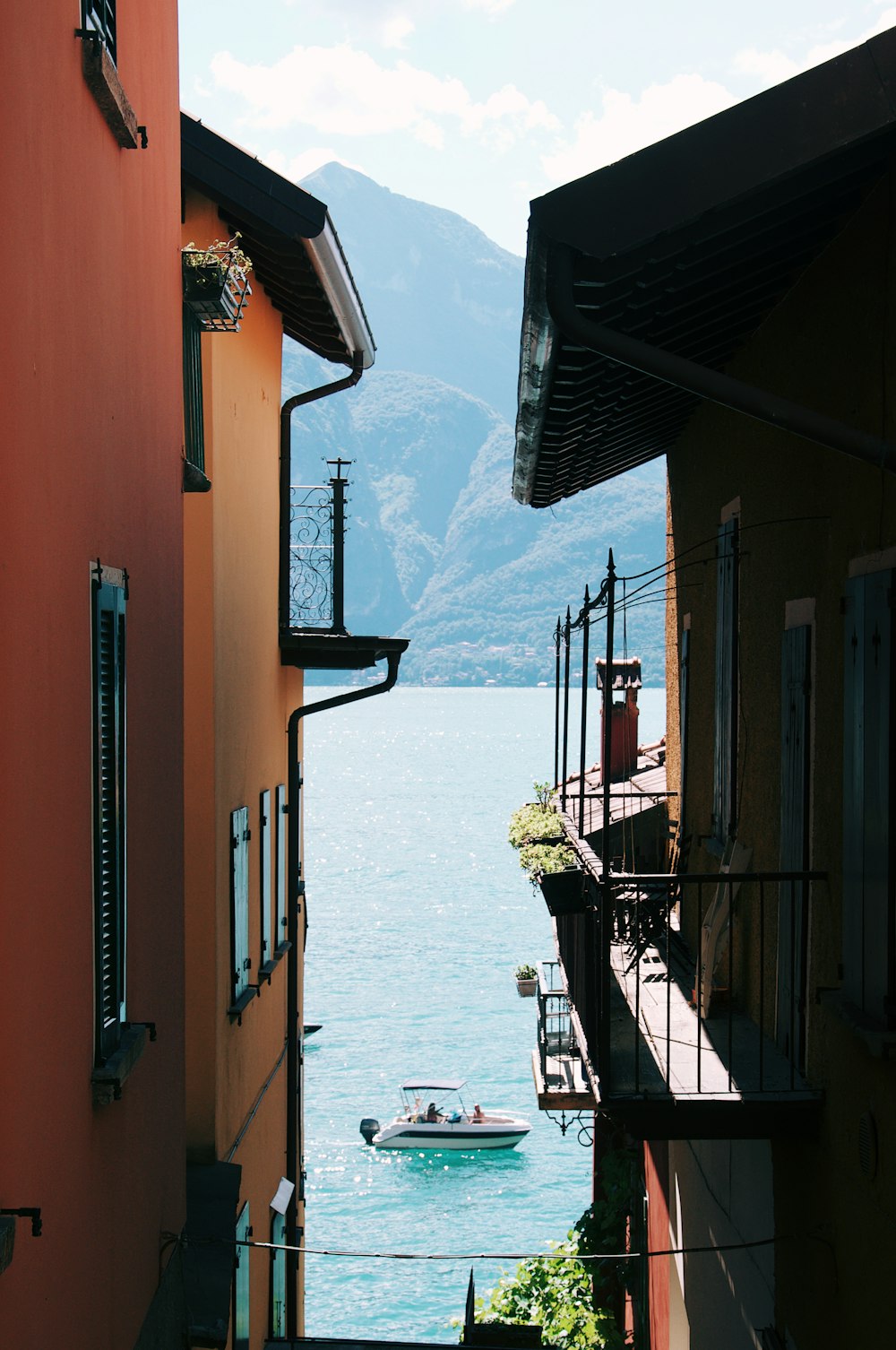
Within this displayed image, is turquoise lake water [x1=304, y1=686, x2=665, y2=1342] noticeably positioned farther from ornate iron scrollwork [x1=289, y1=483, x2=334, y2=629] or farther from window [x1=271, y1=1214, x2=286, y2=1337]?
ornate iron scrollwork [x1=289, y1=483, x2=334, y2=629]

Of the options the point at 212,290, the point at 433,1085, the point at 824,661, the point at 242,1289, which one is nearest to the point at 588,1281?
the point at 242,1289

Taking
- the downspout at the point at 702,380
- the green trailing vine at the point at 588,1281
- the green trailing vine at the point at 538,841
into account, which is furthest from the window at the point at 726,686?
the green trailing vine at the point at 588,1281

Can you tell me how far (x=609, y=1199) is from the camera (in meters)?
14.8

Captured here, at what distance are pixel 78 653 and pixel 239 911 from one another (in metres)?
5.48

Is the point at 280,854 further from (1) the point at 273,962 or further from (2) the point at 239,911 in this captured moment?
(2) the point at 239,911

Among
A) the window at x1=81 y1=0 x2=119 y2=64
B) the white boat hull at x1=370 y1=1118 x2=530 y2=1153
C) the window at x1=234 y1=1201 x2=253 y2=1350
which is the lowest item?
the white boat hull at x1=370 y1=1118 x2=530 y2=1153

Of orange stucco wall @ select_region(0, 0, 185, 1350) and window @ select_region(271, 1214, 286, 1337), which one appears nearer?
orange stucco wall @ select_region(0, 0, 185, 1350)

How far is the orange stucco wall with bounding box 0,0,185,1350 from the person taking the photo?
351 centimetres

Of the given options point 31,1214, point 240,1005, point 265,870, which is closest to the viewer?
point 31,1214

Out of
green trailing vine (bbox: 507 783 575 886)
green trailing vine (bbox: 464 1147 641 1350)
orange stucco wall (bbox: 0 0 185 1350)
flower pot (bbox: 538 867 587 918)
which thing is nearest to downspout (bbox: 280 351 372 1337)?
green trailing vine (bbox: 507 783 575 886)

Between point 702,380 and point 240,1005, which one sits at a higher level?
point 702,380

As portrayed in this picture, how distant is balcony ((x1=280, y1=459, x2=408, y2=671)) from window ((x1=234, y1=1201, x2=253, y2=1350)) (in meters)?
4.22

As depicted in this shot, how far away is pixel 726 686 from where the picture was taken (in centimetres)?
907

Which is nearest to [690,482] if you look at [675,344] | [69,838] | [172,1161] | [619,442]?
[619,442]
